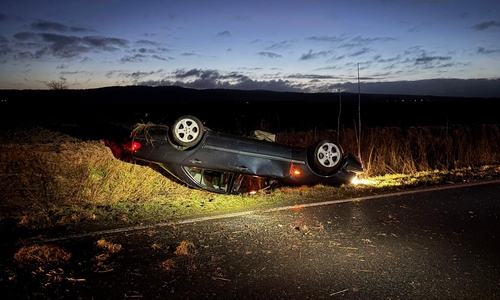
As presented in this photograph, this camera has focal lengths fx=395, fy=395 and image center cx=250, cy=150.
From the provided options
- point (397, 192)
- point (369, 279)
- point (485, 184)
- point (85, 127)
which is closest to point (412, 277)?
point (369, 279)

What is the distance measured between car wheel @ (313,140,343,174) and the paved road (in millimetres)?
1481

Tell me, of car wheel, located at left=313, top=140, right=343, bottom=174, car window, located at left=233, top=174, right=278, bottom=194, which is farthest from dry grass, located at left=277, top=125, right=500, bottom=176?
car window, located at left=233, top=174, right=278, bottom=194

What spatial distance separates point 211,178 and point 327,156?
2.36 metres

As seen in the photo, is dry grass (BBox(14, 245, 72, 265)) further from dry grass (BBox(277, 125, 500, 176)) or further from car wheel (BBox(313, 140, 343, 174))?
dry grass (BBox(277, 125, 500, 176))

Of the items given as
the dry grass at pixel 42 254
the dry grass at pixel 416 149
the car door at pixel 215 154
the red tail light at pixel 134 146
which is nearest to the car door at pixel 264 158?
the car door at pixel 215 154

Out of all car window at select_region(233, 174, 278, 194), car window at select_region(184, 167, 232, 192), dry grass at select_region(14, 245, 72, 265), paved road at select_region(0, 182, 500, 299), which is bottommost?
paved road at select_region(0, 182, 500, 299)

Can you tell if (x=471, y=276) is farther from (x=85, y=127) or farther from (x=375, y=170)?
(x=85, y=127)

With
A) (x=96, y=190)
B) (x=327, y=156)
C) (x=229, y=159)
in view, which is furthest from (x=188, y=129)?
(x=327, y=156)

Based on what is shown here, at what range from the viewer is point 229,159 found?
7.18 meters

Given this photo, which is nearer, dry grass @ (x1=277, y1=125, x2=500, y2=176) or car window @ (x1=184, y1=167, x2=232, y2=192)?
car window @ (x1=184, y1=167, x2=232, y2=192)

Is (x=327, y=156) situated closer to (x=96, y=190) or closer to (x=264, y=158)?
(x=264, y=158)

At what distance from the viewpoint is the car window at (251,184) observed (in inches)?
308

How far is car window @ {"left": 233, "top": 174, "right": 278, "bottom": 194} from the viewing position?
7.82 meters

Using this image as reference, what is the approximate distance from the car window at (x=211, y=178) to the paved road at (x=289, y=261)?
1.51 metres
